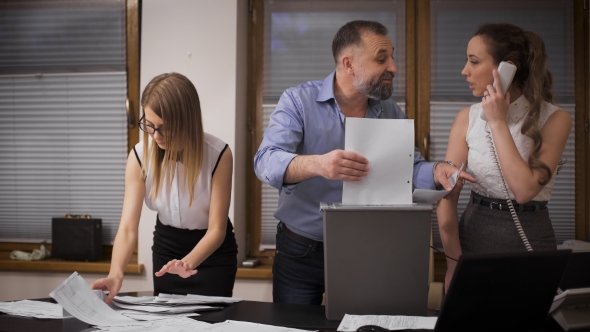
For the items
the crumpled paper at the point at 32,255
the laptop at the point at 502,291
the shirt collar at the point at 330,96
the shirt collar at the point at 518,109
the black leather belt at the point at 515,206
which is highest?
the shirt collar at the point at 330,96

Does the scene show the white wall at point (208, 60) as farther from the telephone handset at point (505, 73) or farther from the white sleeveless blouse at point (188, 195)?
the telephone handset at point (505, 73)

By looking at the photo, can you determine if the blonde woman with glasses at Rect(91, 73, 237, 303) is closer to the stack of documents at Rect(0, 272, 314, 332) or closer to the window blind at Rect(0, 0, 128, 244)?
the stack of documents at Rect(0, 272, 314, 332)

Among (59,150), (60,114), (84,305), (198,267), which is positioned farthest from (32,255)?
(84,305)

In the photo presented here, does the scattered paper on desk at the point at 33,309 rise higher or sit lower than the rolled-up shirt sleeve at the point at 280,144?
lower

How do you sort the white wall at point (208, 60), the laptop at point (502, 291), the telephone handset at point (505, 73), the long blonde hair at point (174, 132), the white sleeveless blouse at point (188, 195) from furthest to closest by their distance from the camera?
1. the white wall at point (208, 60)
2. the white sleeveless blouse at point (188, 195)
3. the long blonde hair at point (174, 132)
4. the telephone handset at point (505, 73)
5. the laptop at point (502, 291)

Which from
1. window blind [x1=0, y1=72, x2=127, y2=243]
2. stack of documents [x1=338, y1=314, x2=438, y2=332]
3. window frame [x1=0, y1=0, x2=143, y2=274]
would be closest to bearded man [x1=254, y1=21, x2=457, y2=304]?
stack of documents [x1=338, y1=314, x2=438, y2=332]

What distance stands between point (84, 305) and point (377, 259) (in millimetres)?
807

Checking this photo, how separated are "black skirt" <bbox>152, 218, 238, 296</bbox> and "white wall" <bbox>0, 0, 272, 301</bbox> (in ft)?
3.74

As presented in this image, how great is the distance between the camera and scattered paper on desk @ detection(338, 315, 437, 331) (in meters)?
1.44

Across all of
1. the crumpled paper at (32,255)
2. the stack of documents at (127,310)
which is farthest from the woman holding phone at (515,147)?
the crumpled paper at (32,255)

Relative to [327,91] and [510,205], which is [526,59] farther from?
[327,91]

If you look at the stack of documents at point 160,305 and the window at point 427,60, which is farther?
the window at point 427,60

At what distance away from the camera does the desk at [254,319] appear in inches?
58.9

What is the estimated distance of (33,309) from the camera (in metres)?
1.70
